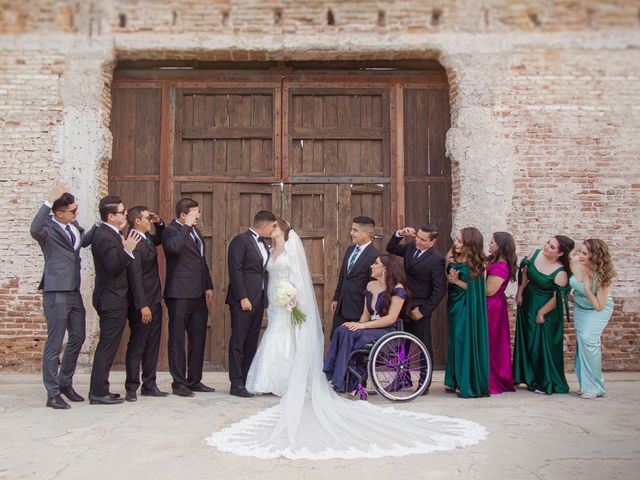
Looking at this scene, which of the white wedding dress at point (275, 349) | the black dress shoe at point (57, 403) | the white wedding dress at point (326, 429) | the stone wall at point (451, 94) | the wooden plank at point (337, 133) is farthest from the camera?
the wooden plank at point (337, 133)

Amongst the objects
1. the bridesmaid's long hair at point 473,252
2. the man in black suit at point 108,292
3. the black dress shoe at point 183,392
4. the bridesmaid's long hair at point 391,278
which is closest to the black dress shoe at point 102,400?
the man in black suit at point 108,292

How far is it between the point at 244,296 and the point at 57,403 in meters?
1.96

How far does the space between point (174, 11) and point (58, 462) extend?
6.00 meters

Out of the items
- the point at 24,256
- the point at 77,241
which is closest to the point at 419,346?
the point at 77,241

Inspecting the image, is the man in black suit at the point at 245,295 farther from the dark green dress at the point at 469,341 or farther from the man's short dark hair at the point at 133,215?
the dark green dress at the point at 469,341

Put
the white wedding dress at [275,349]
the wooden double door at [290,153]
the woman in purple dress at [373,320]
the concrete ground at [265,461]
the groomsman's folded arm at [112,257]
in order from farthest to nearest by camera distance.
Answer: the wooden double door at [290,153], the white wedding dress at [275,349], the woman in purple dress at [373,320], the groomsman's folded arm at [112,257], the concrete ground at [265,461]

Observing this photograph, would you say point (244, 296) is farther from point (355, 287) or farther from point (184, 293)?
point (355, 287)

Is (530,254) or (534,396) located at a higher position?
(530,254)

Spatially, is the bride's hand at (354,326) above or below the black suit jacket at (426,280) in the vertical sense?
below

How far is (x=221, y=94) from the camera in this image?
8.92 meters

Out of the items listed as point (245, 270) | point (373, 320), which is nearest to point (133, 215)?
point (245, 270)

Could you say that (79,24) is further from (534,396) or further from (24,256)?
(534,396)

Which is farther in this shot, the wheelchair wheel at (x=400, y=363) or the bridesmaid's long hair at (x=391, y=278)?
the bridesmaid's long hair at (x=391, y=278)

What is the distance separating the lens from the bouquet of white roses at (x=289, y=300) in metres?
6.80
